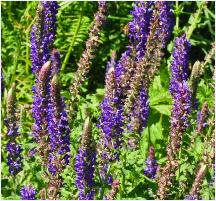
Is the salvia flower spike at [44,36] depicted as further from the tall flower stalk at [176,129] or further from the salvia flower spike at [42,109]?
the tall flower stalk at [176,129]

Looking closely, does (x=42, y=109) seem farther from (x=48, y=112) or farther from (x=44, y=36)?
(x=44, y=36)

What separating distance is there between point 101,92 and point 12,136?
7.37 feet

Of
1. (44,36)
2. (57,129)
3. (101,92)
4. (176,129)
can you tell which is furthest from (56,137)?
(101,92)

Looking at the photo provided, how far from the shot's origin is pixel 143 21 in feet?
11.8

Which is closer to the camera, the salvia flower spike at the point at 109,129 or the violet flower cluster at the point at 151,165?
the salvia flower spike at the point at 109,129

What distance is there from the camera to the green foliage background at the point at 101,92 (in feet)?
12.3

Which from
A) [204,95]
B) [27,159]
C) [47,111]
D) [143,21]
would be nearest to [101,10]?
[143,21]

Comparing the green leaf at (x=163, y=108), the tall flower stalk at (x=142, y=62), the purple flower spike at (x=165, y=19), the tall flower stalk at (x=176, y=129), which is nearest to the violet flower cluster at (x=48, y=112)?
the tall flower stalk at (x=142, y=62)

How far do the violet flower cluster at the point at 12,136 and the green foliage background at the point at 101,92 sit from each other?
0.12m

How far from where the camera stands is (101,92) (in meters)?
5.64

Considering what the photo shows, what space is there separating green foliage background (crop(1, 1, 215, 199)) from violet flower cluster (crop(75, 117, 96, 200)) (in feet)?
0.91

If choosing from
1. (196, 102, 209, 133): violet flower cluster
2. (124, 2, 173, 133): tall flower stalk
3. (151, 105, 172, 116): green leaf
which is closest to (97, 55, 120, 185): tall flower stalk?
(124, 2, 173, 133): tall flower stalk

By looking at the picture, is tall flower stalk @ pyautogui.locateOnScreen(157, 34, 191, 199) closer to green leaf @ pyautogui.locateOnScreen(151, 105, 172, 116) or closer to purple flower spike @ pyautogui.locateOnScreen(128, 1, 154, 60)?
purple flower spike @ pyautogui.locateOnScreen(128, 1, 154, 60)

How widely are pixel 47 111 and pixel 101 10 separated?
0.85m
